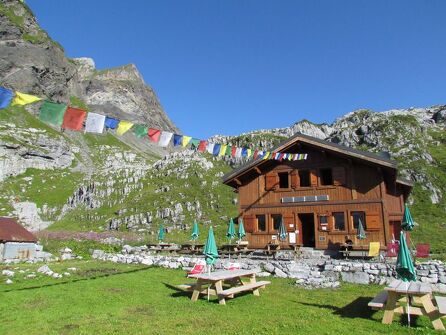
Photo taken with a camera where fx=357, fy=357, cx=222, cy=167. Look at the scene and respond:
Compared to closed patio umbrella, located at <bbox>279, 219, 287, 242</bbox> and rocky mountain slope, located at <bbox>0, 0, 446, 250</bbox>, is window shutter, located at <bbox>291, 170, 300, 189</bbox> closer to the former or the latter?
closed patio umbrella, located at <bbox>279, 219, 287, 242</bbox>

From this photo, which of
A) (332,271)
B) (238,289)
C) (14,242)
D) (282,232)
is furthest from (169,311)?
(14,242)

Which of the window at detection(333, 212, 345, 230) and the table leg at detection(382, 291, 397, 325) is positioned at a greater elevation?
the window at detection(333, 212, 345, 230)

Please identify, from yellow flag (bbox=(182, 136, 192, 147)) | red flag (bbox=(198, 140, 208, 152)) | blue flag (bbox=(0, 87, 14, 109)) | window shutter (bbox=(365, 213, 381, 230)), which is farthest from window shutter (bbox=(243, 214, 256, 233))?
blue flag (bbox=(0, 87, 14, 109))

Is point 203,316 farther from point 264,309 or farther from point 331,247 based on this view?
point 331,247

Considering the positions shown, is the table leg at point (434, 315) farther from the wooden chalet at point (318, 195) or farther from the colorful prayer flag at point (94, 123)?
the wooden chalet at point (318, 195)

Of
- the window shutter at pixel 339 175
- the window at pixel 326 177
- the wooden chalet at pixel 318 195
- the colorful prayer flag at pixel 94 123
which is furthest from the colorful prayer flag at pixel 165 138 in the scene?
the window at pixel 326 177

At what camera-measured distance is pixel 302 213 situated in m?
23.1

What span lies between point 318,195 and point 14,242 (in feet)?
62.1

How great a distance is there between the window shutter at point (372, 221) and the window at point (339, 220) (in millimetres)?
1488

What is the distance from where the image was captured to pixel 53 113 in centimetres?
981

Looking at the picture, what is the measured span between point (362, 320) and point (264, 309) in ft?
8.10

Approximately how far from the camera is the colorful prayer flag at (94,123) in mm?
10547

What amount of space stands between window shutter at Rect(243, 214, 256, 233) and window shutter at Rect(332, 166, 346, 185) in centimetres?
597

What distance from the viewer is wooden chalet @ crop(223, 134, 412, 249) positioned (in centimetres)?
2098
